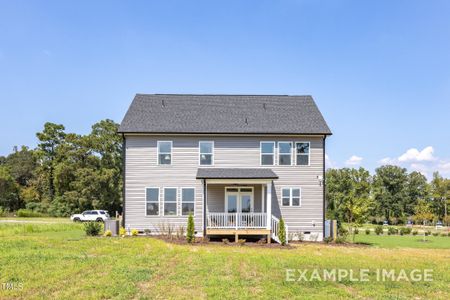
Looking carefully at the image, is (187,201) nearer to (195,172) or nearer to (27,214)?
(195,172)

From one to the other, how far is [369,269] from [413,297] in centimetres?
272

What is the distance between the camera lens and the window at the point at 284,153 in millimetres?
20016

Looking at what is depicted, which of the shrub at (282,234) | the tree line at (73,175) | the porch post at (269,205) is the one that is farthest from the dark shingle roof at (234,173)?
the tree line at (73,175)

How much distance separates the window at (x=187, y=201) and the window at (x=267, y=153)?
4.23m

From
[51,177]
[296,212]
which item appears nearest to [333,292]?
[296,212]

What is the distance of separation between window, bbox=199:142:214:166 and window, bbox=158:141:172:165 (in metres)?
1.67

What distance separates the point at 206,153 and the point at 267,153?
3343mm

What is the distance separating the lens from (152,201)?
19453 mm

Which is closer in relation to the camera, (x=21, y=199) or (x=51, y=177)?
(x=51, y=177)

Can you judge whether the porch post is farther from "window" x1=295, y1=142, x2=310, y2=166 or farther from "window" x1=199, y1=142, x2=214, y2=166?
"window" x1=199, y1=142, x2=214, y2=166

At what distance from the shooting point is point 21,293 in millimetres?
6980

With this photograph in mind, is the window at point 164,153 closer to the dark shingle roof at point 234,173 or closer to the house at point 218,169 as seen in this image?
the house at point 218,169

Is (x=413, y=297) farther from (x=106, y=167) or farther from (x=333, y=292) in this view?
(x=106, y=167)

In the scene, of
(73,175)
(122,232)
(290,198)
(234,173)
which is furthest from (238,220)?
(73,175)
